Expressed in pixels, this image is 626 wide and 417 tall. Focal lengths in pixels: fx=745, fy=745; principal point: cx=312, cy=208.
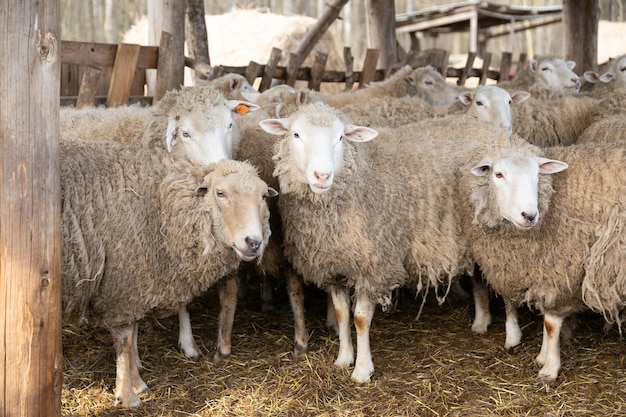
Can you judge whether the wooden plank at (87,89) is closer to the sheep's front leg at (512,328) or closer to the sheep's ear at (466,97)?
the sheep's ear at (466,97)

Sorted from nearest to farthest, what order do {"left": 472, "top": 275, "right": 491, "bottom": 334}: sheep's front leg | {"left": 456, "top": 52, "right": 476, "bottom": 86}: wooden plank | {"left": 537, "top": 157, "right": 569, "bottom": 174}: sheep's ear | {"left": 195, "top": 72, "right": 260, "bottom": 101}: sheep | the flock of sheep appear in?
the flock of sheep
{"left": 537, "top": 157, "right": 569, "bottom": 174}: sheep's ear
{"left": 472, "top": 275, "right": 491, "bottom": 334}: sheep's front leg
{"left": 195, "top": 72, "right": 260, "bottom": 101}: sheep
{"left": 456, "top": 52, "right": 476, "bottom": 86}: wooden plank

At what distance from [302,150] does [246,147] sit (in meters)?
0.90

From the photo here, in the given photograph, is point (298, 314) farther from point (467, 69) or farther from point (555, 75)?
point (467, 69)

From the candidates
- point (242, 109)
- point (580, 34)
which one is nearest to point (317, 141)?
point (242, 109)

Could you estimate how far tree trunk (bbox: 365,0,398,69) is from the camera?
34.9ft

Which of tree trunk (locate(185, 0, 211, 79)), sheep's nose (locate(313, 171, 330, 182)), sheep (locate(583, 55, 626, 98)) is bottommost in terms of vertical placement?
sheep's nose (locate(313, 171, 330, 182))

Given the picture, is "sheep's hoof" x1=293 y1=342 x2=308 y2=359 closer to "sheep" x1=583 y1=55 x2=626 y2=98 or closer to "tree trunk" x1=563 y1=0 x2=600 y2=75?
"sheep" x1=583 y1=55 x2=626 y2=98

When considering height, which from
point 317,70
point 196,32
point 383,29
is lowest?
point 317,70

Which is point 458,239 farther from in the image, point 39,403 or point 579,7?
→ point 579,7

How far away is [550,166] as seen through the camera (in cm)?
437

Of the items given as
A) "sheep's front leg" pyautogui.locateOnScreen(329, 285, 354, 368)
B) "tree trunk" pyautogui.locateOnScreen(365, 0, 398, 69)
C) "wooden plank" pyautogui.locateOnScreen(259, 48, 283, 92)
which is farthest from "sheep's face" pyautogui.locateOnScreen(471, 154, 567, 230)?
"tree trunk" pyautogui.locateOnScreen(365, 0, 398, 69)

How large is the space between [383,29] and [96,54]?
540 centimetres

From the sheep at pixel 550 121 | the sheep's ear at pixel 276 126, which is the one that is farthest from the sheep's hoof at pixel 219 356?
the sheep at pixel 550 121

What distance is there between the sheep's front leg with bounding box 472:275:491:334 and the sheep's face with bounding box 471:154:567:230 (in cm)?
112
